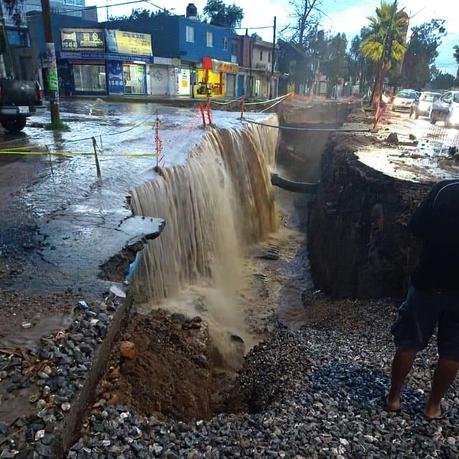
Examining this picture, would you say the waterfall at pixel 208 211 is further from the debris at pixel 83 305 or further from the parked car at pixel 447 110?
the parked car at pixel 447 110

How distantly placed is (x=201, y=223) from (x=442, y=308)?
23.0ft

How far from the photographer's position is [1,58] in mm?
12281

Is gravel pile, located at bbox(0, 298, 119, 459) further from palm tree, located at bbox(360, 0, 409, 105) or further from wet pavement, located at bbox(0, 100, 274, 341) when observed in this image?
palm tree, located at bbox(360, 0, 409, 105)

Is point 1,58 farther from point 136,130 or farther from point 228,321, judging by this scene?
point 228,321

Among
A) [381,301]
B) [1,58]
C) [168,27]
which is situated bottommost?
[381,301]

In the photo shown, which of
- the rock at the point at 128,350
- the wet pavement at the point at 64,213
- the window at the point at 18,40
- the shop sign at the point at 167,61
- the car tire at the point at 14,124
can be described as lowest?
the rock at the point at 128,350

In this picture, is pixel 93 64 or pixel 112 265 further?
pixel 93 64

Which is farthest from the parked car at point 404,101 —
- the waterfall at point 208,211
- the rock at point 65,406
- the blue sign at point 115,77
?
the rock at point 65,406

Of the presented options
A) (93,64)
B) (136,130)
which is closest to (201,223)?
(136,130)

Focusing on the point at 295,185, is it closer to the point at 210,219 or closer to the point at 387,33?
the point at 210,219

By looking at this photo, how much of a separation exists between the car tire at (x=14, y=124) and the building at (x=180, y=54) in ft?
74.9

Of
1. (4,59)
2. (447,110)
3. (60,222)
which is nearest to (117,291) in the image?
(60,222)

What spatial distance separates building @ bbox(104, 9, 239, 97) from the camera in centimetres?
3562

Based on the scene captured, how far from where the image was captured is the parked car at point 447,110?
65.1ft
